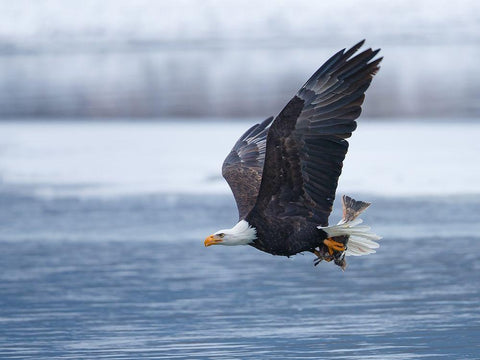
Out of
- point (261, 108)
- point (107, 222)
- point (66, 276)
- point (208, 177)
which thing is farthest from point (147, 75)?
point (66, 276)

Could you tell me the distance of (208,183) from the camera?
13.1 m

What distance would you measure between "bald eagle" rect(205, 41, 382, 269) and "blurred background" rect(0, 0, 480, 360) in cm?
60

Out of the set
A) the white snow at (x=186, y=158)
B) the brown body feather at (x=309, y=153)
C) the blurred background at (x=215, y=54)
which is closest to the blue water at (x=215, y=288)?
the brown body feather at (x=309, y=153)

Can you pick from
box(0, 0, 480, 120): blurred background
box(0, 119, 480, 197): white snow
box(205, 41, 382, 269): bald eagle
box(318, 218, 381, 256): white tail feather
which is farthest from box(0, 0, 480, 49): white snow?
box(205, 41, 382, 269): bald eagle

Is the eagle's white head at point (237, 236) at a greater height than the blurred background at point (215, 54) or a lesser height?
lesser

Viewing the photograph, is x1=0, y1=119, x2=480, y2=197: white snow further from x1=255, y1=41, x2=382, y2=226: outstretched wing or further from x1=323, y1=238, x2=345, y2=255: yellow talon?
x1=255, y1=41, x2=382, y2=226: outstretched wing

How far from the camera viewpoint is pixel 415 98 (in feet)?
66.5

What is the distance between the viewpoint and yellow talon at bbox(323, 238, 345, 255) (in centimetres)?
683

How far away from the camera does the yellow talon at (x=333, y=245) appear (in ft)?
22.4

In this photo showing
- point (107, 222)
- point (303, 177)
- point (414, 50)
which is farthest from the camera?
point (414, 50)

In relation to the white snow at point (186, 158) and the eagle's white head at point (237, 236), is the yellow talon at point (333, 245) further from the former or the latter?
the white snow at point (186, 158)

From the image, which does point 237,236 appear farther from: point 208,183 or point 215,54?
point 215,54

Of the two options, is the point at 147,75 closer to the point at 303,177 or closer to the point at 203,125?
the point at 203,125

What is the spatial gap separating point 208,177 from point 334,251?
22.0ft
